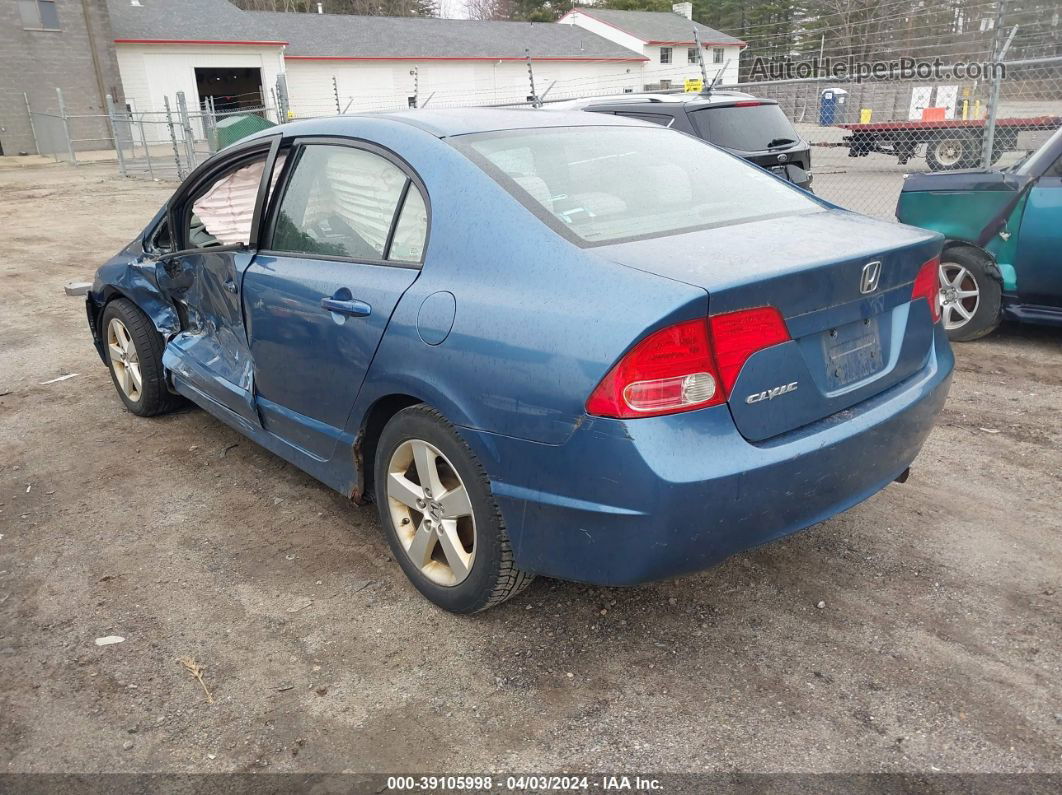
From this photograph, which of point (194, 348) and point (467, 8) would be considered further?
point (467, 8)

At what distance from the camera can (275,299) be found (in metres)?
3.40

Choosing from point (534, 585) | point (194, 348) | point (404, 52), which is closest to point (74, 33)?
point (404, 52)

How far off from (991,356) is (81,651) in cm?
560

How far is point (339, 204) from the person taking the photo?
3.31m

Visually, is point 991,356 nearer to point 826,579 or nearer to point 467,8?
point 826,579

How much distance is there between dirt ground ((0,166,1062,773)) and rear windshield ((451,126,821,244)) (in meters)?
1.32

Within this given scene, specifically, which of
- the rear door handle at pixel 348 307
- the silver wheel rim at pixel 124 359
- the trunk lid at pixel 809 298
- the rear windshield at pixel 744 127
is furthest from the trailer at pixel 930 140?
the silver wheel rim at pixel 124 359

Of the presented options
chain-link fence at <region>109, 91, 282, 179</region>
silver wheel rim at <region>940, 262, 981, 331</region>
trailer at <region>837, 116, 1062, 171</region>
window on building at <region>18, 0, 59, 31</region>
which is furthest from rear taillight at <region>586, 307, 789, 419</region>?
window on building at <region>18, 0, 59, 31</region>

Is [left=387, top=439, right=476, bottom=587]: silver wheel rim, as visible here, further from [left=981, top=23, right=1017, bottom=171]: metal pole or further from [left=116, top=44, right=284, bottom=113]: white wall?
[left=116, top=44, right=284, bottom=113]: white wall

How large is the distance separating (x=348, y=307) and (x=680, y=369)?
1292 mm

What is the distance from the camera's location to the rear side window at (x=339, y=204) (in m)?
3.09

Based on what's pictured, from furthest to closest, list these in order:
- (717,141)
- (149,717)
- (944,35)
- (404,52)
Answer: (404,52) < (944,35) < (717,141) < (149,717)

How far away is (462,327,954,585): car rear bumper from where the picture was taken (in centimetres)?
223

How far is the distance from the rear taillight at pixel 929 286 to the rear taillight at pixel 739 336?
2.69ft
